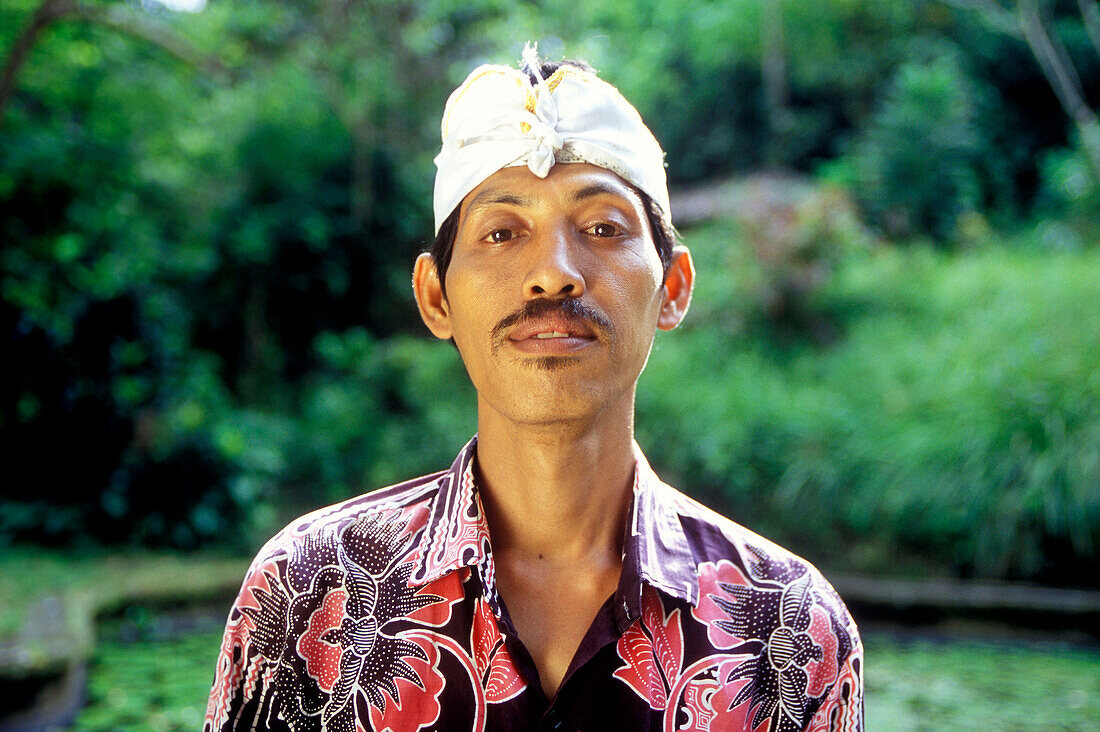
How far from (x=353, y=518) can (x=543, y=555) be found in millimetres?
327

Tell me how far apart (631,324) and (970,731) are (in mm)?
3288

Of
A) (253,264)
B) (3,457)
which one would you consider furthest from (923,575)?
(253,264)

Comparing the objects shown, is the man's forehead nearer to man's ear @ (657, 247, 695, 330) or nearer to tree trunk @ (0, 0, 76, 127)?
man's ear @ (657, 247, 695, 330)

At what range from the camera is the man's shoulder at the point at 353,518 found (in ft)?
5.08

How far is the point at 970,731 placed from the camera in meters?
3.94

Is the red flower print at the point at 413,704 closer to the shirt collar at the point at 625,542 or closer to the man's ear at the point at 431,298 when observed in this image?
the shirt collar at the point at 625,542

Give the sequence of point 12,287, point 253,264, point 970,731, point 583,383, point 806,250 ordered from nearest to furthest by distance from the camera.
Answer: point 583,383
point 970,731
point 12,287
point 806,250
point 253,264

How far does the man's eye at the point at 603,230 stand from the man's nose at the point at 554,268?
0.04 metres

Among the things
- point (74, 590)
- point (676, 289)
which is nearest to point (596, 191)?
point (676, 289)

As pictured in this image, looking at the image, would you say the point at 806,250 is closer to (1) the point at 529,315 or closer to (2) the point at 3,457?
(2) the point at 3,457

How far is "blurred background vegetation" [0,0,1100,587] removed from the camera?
6.02 metres

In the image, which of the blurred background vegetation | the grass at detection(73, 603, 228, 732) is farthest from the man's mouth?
the grass at detection(73, 603, 228, 732)

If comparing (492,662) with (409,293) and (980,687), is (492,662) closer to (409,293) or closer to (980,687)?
(980,687)

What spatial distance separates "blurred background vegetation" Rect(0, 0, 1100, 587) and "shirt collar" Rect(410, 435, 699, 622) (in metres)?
3.04
